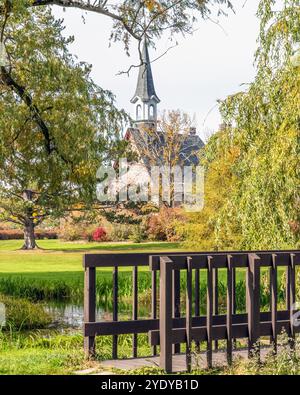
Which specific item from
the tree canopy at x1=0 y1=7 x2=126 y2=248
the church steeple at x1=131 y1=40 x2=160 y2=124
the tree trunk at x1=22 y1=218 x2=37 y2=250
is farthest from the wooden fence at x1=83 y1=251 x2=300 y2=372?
the church steeple at x1=131 y1=40 x2=160 y2=124

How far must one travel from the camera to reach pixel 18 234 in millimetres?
44344

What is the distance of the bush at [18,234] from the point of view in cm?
4409

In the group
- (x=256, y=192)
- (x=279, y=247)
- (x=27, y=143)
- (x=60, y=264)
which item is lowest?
(x=60, y=264)

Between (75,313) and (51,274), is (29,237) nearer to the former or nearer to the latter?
(51,274)

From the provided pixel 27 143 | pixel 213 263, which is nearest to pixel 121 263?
pixel 213 263

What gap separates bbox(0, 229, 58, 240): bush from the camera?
1736 inches

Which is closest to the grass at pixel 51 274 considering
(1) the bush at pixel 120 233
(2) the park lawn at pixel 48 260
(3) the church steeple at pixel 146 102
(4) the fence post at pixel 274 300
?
(2) the park lawn at pixel 48 260

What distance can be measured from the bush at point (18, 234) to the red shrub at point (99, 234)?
745cm

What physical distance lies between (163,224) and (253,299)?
27.5m

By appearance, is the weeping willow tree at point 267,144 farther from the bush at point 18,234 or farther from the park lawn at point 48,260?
the bush at point 18,234

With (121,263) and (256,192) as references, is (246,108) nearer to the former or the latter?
(256,192)

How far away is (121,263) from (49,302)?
9176 mm

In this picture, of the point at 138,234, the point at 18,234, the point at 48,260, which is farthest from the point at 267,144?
the point at 18,234

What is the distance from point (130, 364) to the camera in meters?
6.00
